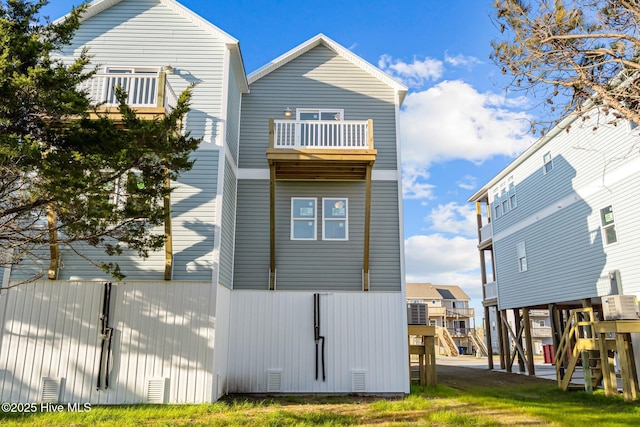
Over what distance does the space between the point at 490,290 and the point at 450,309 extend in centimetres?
2218

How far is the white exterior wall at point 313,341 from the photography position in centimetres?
1027

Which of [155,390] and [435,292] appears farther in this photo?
[435,292]

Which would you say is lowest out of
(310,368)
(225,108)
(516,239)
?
(310,368)

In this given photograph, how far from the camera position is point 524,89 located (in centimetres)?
632

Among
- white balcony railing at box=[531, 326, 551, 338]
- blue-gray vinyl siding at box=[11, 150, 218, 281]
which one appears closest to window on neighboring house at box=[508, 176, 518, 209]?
blue-gray vinyl siding at box=[11, 150, 218, 281]

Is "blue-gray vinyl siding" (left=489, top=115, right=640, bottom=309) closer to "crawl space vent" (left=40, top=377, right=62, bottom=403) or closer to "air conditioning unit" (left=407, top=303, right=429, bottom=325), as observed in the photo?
"air conditioning unit" (left=407, top=303, right=429, bottom=325)

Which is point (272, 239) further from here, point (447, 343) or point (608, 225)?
point (447, 343)

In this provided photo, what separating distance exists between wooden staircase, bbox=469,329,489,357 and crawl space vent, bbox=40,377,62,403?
97.7 ft

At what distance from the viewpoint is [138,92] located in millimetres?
9344

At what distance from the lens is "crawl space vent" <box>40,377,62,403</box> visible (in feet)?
28.3

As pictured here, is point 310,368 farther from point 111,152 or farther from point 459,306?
point 459,306

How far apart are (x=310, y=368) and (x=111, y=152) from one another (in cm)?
660

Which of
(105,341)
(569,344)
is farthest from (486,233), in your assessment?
(105,341)

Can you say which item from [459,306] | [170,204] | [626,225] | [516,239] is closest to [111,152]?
[170,204]
